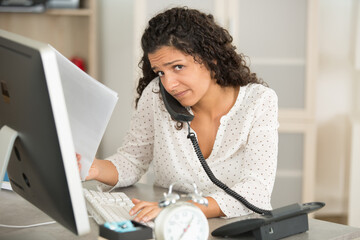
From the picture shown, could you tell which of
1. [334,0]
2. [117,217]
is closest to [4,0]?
[334,0]

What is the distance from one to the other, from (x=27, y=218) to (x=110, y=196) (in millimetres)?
245

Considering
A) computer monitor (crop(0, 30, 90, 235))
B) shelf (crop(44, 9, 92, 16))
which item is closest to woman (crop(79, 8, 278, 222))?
computer monitor (crop(0, 30, 90, 235))

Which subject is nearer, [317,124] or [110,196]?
[110,196]

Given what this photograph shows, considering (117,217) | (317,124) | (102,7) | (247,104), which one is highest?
(102,7)

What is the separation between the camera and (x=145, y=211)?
4.42ft

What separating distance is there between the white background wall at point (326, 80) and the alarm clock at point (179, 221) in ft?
8.73

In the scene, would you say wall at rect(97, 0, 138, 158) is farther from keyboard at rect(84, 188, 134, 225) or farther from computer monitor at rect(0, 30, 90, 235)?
computer monitor at rect(0, 30, 90, 235)

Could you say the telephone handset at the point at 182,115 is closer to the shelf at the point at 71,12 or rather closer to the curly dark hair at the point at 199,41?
the curly dark hair at the point at 199,41

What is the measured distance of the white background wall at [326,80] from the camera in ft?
12.3

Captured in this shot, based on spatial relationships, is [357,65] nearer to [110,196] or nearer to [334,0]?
[334,0]

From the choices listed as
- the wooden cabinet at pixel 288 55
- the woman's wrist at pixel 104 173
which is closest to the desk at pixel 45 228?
the woman's wrist at pixel 104 173

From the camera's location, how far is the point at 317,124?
390 centimetres

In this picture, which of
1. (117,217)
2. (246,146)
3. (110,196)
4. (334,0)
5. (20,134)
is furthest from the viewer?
(334,0)

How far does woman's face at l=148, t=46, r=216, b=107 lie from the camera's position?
1715 mm
